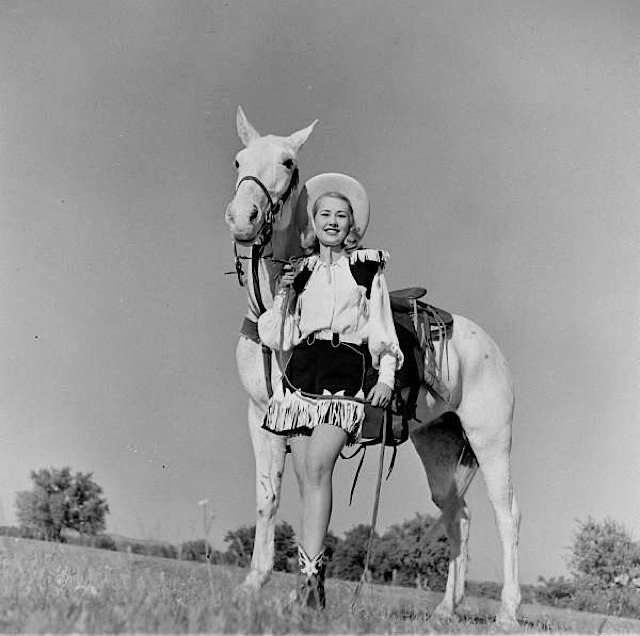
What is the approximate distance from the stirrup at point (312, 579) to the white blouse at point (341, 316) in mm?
783

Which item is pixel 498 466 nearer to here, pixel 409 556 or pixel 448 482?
pixel 448 482

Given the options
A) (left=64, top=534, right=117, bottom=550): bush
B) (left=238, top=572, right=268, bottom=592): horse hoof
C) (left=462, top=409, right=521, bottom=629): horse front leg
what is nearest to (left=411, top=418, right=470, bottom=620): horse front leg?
(left=462, top=409, right=521, bottom=629): horse front leg

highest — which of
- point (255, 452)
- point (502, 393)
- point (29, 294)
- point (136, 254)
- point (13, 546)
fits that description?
point (136, 254)

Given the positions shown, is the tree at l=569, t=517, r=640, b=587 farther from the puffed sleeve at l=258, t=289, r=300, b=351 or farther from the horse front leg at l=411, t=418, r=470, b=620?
the puffed sleeve at l=258, t=289, r=300, b=351

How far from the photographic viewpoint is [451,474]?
19.9ft

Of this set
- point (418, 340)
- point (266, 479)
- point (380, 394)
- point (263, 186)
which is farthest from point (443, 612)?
point (263, 186)

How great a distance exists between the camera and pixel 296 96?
23.0ft

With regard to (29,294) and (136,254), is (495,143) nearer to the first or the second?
(136,254)

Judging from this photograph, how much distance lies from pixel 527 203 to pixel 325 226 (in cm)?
437

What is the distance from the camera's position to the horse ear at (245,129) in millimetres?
5242

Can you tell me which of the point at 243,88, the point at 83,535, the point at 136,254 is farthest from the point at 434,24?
the point at 83,535

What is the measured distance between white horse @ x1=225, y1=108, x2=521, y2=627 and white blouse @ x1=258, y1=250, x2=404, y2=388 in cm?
52

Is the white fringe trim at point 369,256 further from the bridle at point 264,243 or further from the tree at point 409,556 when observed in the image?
the tree at point 409,556

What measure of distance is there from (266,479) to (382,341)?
1.66 metres
